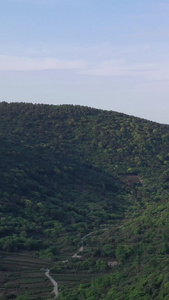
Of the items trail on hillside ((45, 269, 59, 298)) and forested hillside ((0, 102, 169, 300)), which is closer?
trail on hillside ((45, 269, 59, 298))

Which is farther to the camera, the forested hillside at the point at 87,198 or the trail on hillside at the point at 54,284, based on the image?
the forested hillside at the point at 87,198

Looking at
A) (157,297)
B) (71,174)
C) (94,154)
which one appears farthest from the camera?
(94,154)

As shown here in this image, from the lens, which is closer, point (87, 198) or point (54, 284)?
point (54, 284)

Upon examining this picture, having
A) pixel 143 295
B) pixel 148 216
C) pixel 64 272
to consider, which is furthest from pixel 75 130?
pixel 143 295

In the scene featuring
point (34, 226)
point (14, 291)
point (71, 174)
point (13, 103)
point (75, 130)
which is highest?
point (13, 103)

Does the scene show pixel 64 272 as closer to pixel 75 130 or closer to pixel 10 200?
pixel 10 200

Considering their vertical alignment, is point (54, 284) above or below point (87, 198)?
below

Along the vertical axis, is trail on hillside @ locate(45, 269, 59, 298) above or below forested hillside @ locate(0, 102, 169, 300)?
below

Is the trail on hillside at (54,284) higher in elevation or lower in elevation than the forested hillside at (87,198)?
lower
